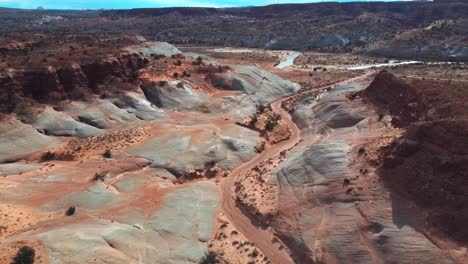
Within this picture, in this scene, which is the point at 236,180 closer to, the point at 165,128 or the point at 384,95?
the point at 165,128

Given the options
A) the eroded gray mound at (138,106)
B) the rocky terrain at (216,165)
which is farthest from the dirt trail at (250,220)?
the eroded gray mound at (138,106)

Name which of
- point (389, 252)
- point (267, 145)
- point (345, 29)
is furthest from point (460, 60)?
point (389, 252)

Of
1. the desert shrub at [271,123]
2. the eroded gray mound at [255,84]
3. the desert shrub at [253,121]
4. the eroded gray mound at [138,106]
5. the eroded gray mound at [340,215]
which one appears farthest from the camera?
the eroded gray mound at [255,84]

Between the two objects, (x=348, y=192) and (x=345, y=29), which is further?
(x=345, y=29)

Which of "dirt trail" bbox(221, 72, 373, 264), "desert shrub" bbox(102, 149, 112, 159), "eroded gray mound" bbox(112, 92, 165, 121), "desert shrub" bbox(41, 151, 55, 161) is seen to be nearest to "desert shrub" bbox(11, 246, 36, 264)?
"dirt trail" bbox(221, 72, 373, 264)

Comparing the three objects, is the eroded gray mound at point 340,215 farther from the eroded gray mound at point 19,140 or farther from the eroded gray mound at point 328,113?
the eroded gray mound at point 19,140

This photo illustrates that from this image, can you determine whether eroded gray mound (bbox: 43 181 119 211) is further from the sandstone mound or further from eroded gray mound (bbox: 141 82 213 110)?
eroded gray mound (bbox: 141 82 213 110)
